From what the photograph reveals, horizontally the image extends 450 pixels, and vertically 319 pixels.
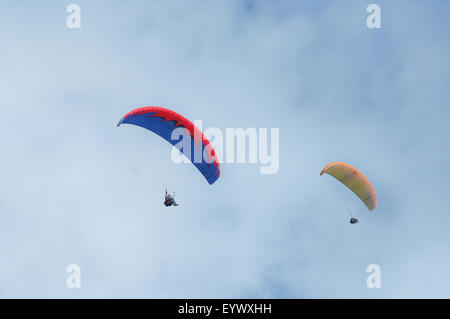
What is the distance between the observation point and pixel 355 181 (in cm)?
3444

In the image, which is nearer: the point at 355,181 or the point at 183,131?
the point at 183,131

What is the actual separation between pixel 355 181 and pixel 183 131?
43.6 ft

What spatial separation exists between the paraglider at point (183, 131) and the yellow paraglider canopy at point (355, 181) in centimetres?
809

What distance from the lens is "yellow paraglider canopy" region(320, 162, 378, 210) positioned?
33281 millimetres

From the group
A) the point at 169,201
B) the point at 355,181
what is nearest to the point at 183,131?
the point at 169,201

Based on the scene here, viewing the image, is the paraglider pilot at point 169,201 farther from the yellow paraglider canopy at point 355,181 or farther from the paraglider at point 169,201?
the yellow paraglider canopy at point 355,181

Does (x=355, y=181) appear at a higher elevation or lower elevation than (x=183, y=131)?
lower

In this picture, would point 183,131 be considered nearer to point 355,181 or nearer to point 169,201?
point 169,201

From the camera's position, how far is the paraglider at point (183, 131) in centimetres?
2603

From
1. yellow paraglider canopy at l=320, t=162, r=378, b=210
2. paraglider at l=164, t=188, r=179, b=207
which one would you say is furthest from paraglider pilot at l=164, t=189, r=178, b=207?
yellow paraglider canopy at l=320, t=162, r=378, b=210

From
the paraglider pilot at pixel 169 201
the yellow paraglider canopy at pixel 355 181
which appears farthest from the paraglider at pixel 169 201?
the yellow paraglider canopy at pixel 355 181

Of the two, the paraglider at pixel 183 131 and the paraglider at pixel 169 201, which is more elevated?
the paraglider at pixel 183 131
